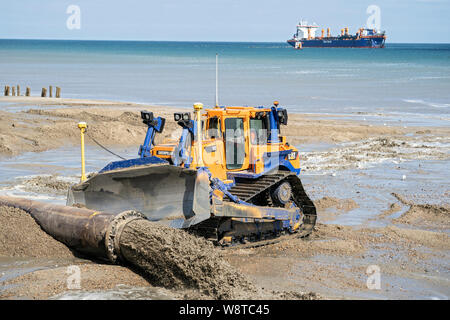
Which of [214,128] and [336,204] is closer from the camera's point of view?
[214,128]

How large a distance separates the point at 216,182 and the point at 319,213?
14.7ft

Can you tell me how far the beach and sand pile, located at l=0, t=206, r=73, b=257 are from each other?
17 mm

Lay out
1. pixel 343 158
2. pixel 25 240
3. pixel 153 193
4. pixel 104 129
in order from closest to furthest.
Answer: pixel 153 193 → pixel 25 240 → pixel 343 158 → pixel 104 129

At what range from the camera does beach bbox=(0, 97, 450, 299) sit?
909 cm

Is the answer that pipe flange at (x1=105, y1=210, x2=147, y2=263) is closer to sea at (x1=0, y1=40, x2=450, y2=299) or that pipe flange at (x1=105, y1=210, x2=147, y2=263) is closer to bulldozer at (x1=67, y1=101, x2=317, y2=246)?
→ sea at (x1=0, y1=40, x2=450, y2=299)

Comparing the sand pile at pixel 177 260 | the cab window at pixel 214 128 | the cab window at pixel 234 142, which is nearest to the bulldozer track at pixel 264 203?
the cab window at pixel 234 142

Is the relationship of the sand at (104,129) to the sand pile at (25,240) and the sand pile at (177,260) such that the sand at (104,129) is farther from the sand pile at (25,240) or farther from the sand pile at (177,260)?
the sand pile at (177,260)

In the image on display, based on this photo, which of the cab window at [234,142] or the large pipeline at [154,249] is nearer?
the large pipeline at [154,249]

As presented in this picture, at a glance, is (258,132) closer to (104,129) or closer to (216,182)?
(216,182)

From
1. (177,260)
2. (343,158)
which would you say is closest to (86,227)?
(177,260)

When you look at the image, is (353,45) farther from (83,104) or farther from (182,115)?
(182,115)

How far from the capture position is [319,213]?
14.0 meters

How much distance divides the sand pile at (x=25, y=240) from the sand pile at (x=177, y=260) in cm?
150

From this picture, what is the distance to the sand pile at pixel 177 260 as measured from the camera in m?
8.57
